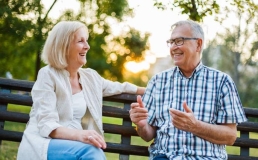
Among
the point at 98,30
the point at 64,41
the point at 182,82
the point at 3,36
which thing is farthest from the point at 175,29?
the point at 98,30

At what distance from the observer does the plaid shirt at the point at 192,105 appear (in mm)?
3105

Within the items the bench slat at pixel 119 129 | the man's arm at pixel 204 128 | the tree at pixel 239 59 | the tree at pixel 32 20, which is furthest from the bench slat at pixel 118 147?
the tree at pixel 239 59

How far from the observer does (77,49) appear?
10.5ft

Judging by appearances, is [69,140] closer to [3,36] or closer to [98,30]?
[3,36]

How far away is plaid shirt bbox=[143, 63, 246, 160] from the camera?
3105 millimetres

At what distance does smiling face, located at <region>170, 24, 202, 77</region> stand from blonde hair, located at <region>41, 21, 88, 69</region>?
0.86 metres

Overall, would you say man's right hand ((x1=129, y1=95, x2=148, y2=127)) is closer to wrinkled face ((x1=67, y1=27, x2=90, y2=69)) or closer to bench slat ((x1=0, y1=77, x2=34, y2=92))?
wrinkled face ((x1=67, y1=27, x2=90, y2=69))

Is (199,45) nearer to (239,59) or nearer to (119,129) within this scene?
(119,129)

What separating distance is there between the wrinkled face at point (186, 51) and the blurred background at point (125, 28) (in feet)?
0.84

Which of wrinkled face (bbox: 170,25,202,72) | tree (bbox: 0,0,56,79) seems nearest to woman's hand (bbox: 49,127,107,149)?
wrinkled face (bbox: 170,25,202,72)

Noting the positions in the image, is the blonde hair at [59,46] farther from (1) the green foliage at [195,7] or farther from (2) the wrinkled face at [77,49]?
(1) the green foliage at [195,7]

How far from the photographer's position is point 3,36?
11914mm

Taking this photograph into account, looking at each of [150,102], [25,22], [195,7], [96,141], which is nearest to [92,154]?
[96,141]

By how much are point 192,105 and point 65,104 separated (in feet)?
3.32
